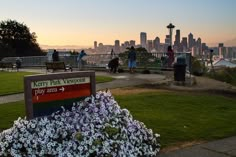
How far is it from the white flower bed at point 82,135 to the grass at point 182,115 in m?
1.04

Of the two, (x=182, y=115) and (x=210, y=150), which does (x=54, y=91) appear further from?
(x=182, y=115)

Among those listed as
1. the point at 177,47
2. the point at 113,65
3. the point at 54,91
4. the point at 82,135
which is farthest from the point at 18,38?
the point at 82,135

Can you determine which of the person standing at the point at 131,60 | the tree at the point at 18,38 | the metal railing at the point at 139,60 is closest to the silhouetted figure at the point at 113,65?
the person standing at the point at 131,60

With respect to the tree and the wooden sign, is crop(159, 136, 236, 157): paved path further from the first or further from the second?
the tree

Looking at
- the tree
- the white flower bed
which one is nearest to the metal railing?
the white flower bed

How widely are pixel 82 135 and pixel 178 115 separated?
15.8 ft

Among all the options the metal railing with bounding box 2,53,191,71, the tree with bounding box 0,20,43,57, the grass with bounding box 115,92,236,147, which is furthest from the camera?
the tree with bounding box 0,20,43,57

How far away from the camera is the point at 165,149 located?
8.12m

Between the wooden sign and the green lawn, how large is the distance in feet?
5.95

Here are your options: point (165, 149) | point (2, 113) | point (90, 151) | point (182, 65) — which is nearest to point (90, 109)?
point (90, 151)

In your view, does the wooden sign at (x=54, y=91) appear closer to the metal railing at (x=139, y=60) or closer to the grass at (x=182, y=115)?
the grass at (x=182, y=115)

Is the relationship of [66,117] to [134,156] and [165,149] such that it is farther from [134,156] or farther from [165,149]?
[165,149]

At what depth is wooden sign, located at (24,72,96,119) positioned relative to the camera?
7312 millimetres

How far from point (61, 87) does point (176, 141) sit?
246 centimetres
